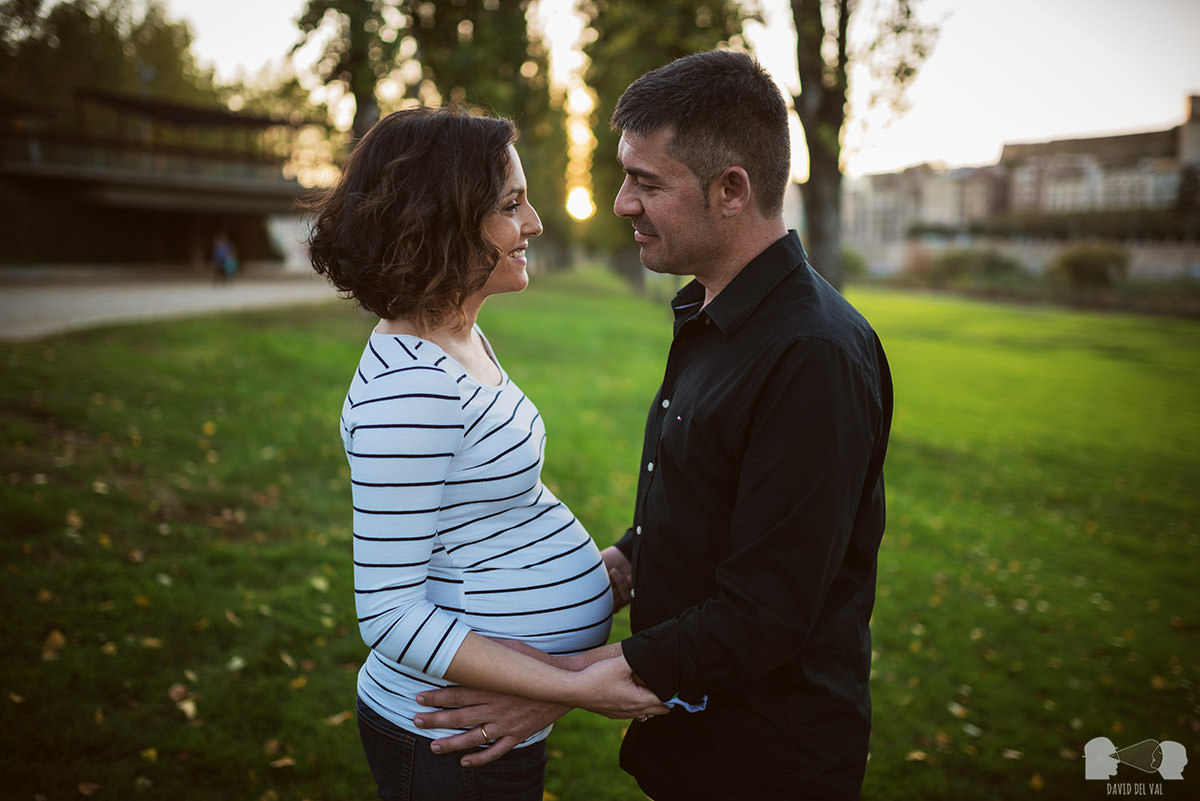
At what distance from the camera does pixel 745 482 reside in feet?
6.05

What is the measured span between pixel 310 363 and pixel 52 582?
9.44 meters

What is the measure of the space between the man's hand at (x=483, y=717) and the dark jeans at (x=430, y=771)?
0.08 meters

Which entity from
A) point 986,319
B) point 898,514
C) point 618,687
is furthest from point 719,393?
point 986,319

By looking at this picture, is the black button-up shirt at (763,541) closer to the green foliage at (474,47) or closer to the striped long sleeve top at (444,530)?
the striped long sleeve top at (444,530)

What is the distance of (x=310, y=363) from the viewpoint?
14953mm

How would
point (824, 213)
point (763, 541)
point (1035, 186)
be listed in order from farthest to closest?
point (1035, 186) → point (824, 213) → point (763, 541)

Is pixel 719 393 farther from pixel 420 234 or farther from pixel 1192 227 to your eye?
pixel 1192 227

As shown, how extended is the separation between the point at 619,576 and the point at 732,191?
52.3 inches

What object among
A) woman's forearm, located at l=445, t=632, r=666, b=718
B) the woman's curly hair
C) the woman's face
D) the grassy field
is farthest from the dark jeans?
the grassy field

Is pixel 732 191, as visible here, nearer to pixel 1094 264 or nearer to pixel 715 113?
pixel 715 113

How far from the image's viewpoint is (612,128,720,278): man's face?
2.10 m

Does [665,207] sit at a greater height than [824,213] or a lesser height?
lesser

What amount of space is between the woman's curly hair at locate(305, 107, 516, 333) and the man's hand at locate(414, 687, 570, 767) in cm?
96

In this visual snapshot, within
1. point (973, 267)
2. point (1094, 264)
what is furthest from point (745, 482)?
point (973, 267)
